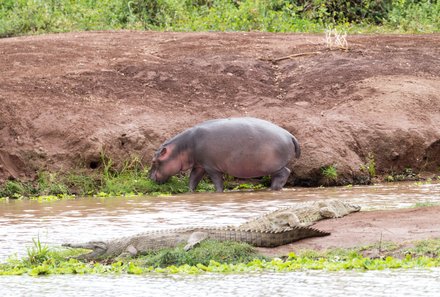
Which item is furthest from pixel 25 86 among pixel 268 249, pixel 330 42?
pixel 268 249

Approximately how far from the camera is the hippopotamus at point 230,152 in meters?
13.9

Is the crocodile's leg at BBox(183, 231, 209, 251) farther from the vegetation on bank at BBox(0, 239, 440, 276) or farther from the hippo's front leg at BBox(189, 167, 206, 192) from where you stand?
the hippo's front leg at BBox(189, 167, 206, 192)

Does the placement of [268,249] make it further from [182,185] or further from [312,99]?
[312,99]

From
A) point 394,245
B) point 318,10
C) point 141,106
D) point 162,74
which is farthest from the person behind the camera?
point 318,10

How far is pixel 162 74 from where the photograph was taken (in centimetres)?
1622

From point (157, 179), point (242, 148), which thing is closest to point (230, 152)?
point (242, 148)

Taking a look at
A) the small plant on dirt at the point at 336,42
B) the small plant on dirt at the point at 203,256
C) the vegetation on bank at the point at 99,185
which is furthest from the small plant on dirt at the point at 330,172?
the small plant on dirt at the point at 203,256

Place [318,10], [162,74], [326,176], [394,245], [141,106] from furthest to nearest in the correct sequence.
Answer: [318,10]
[162,74]
[141,106]
[326,176]
[394,245]

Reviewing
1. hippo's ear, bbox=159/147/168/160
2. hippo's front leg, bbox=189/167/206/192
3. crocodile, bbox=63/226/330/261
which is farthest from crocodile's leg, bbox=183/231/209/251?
hippo's front leg, bbox=189/167/206/192

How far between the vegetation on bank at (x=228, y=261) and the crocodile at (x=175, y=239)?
0.33ft

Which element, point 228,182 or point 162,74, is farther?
point 162,74

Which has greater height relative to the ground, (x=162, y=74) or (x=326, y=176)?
(x=162, y=74)

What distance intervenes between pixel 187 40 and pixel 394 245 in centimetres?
1028

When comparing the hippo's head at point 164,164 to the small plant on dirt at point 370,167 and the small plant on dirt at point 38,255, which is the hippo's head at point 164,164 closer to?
the small plant on dirt at point 370,167
